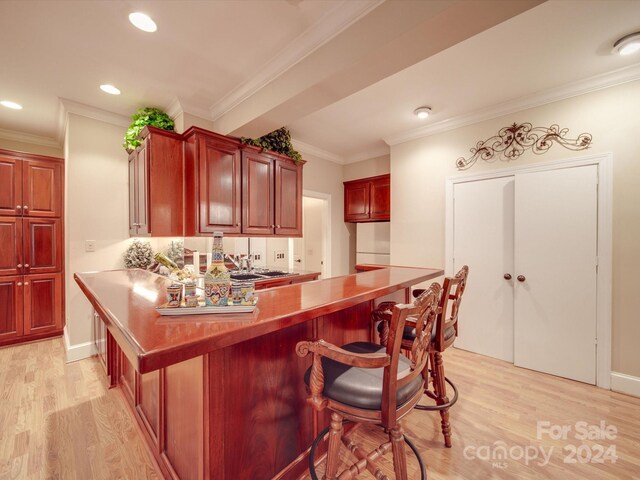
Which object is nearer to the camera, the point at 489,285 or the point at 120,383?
the point at 120,383

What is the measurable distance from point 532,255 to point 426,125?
6.34ft

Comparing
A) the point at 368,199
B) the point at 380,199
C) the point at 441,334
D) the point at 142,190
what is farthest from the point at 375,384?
the point at 368,199

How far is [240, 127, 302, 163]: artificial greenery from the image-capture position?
314cm

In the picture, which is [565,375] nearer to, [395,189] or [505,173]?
[505,173]

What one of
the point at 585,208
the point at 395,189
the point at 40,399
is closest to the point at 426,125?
the point at 395,189

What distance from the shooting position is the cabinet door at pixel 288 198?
135 inches

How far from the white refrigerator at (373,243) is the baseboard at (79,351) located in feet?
11.9

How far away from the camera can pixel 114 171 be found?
3137 mm

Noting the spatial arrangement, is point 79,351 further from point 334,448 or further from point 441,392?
point 441,392

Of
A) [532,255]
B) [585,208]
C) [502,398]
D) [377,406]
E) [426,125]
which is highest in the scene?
[426,125]

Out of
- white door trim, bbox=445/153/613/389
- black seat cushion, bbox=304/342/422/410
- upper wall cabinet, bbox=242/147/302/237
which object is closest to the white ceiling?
upper wall cabinet, bbox=242/147/302/237

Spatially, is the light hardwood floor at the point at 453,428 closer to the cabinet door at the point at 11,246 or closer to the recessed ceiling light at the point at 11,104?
the cabinet door at the point at 11,246

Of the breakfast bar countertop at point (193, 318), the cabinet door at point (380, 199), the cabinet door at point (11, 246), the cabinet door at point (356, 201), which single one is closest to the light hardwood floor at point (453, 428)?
the breakfast bar countertop at point (193, 318)

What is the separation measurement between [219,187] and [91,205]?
4.80ft
